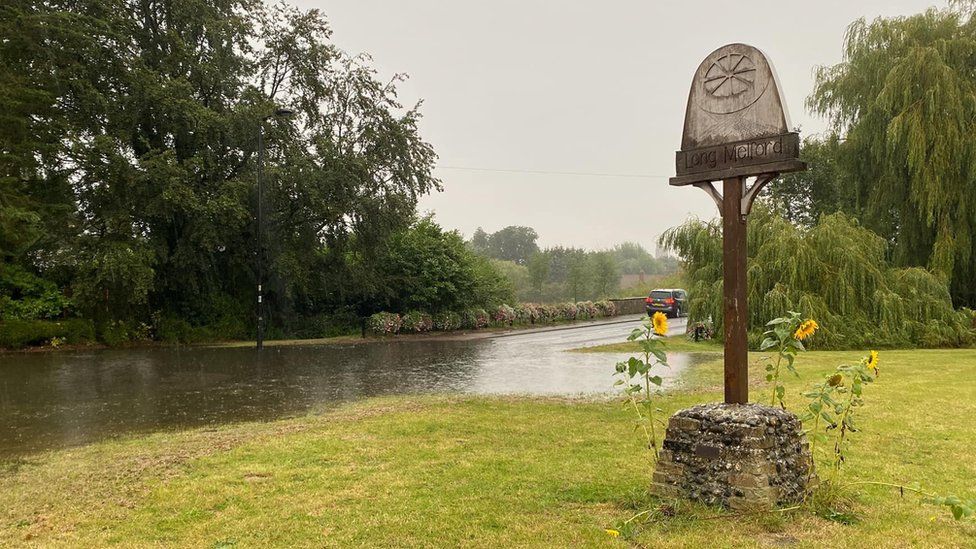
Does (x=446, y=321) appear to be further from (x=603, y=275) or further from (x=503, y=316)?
(x=603, y=275)

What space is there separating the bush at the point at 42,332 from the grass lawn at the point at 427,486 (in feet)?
46.9

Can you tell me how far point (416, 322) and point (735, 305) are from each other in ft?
71.0

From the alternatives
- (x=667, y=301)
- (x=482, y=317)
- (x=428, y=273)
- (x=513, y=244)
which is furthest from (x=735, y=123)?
(x=513, y=244)

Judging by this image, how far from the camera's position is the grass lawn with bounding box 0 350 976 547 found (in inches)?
149

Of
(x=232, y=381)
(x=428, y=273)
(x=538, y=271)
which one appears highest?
(x=538, y=271)

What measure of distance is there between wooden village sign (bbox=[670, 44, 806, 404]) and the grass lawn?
1140 mm

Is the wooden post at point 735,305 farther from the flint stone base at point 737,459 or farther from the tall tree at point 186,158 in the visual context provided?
the tall tree at point 186,158

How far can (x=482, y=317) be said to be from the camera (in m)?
28.0

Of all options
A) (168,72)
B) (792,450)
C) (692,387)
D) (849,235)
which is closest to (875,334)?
(849,235)

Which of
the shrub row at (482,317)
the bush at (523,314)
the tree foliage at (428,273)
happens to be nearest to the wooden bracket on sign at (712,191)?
the shrub row at (482,317)

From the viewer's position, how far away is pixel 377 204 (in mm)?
23250

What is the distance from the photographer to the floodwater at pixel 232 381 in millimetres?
8188

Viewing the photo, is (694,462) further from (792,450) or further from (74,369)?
(74,369)

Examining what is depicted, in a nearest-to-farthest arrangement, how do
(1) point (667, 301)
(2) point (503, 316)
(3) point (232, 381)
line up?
(3) point (232, 381) → (2) point (503, 316) → (1) point (667, 301)
